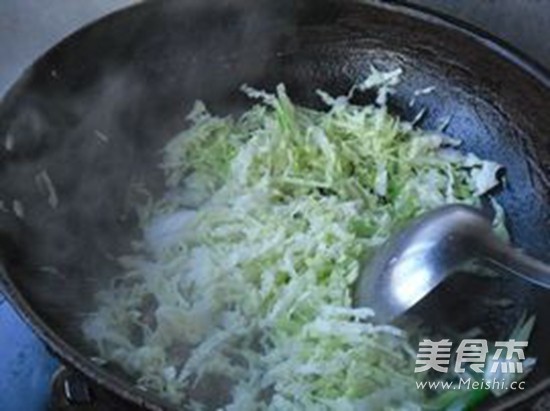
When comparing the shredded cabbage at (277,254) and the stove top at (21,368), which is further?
the stove top at (21,368)

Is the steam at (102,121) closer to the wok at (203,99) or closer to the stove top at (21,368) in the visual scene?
the wok at (203,99)

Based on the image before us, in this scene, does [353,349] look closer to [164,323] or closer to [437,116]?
[164,323]

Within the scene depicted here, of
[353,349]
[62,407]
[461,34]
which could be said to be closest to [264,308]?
[353,349]

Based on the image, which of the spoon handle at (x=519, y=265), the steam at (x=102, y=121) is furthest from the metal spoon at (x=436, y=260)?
the steam at (x=102, y=121)

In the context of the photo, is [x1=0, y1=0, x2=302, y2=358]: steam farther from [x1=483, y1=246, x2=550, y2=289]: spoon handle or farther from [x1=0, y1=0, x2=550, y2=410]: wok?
[x1=483, y1=246, x2=550, y2=289]: spoon handle

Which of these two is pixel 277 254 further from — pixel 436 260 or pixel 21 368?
pixel 21 368

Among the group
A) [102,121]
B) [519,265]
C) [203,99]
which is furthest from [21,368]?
[519,265]

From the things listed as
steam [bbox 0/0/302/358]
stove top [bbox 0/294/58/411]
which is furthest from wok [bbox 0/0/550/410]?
stove top [bbox 0/294/58/411]
